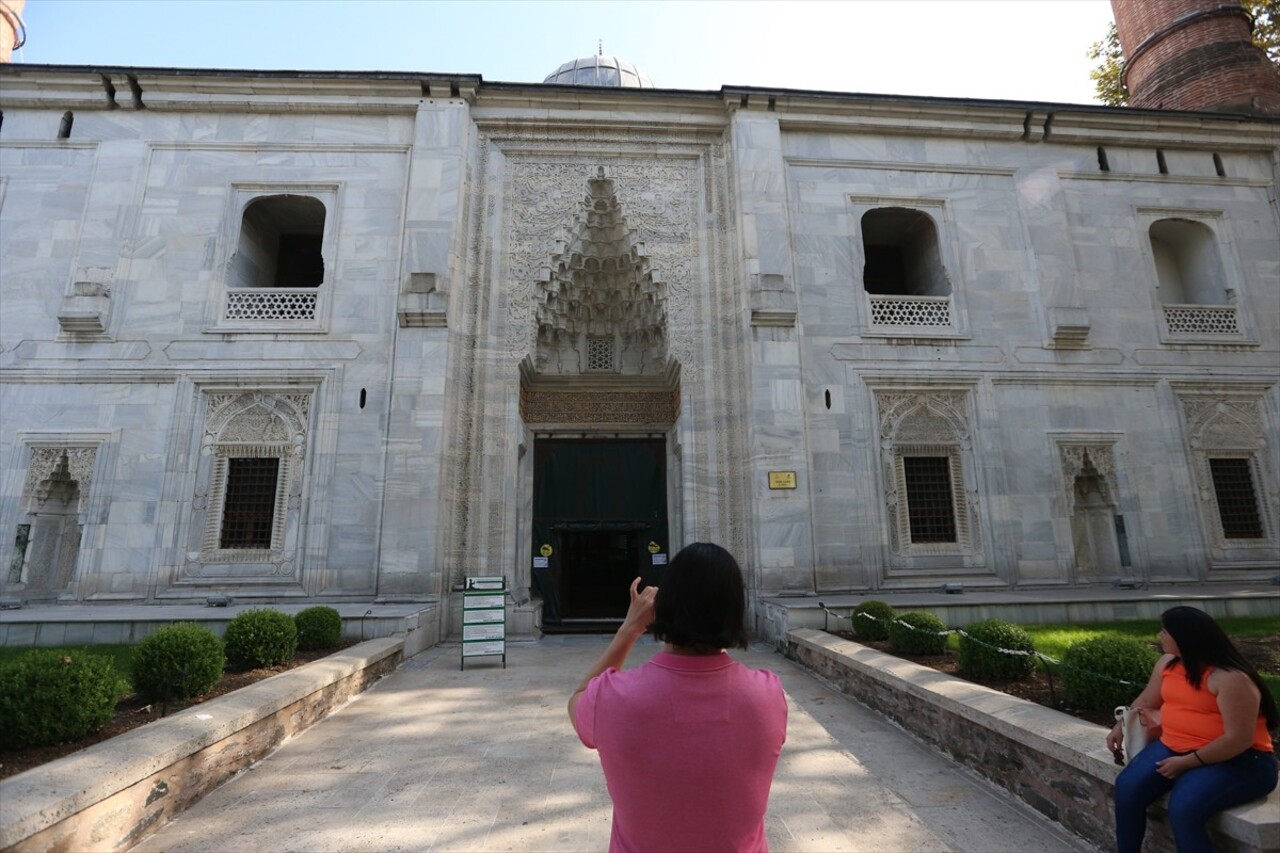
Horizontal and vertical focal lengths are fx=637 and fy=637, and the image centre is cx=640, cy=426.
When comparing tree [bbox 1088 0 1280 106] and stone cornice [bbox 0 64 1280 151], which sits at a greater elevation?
tree [bbox 1088 0 1280 106]

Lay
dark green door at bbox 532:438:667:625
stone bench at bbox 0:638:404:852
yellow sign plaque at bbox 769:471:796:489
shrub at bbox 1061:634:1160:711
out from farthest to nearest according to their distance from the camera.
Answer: dark green door at bbox 532:438:667:625 → yellow sign plaque at bbox 769:471:796:489 → shrub at bbox 1061:634:1160:711 → stone bench at bbox 0:638:404:852

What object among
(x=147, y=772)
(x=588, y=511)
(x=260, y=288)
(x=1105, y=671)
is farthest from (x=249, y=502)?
(x=1105, y=671)

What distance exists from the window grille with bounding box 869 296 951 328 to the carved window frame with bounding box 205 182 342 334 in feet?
34.1

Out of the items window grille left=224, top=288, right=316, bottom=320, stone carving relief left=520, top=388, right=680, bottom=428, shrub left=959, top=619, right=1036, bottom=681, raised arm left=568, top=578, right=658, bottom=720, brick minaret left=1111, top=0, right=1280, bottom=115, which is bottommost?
shrub left=959, top=619, right=1036, bottom=681

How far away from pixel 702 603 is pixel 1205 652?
265cm

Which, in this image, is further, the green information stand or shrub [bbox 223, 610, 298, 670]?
the green information stand

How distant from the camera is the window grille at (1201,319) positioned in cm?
1304

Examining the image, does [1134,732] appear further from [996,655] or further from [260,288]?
[260,288]

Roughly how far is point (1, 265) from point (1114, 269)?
2128cm

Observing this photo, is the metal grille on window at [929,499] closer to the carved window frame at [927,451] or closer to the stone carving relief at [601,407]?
the carved window frame at [927,451]

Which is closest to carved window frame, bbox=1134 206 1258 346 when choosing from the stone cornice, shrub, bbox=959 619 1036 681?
the stone cornice

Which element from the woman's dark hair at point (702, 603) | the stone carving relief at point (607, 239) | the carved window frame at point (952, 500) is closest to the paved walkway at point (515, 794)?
the woman's dark hair at point (702, 603)

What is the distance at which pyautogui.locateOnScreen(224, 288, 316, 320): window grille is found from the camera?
38.3 ft

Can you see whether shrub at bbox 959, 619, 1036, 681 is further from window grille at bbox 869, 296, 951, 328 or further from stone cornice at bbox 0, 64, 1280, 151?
stone cornice at bbox 0, 64, 1280, 151
